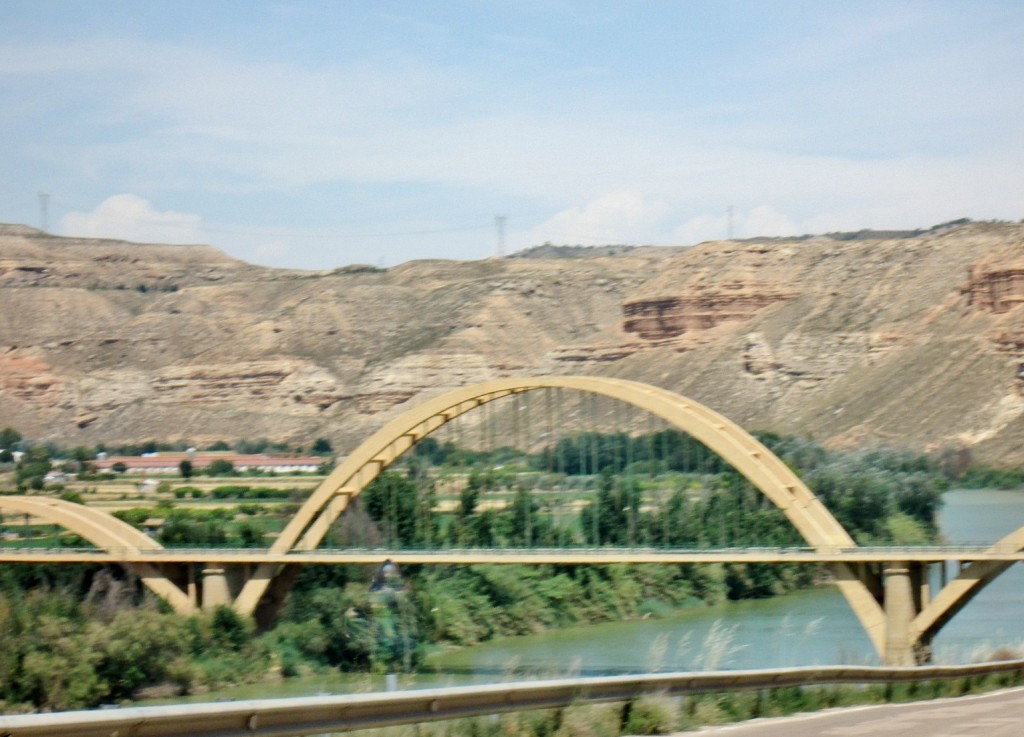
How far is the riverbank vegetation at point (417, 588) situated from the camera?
28859mm

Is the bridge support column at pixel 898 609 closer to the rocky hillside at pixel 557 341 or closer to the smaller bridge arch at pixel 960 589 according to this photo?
the smaller bridge arch at pixel 960 589

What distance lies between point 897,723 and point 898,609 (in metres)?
19.3

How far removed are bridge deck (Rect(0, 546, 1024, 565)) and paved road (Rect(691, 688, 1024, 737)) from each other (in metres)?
16.5

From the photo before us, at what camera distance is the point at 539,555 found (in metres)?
30.4

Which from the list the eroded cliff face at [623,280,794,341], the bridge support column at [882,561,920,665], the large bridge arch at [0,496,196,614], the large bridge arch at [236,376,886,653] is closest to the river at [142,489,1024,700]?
the bridge support column at [882,561,920,665]

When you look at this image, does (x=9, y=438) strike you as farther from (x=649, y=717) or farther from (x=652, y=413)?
(x=649, y=717)

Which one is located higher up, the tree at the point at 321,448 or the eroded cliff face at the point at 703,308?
the eroded cliff face at the point at 703,308

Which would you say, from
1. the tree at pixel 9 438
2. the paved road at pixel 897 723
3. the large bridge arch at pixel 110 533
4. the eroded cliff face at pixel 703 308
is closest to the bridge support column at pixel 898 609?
the large bridge arch at pixel 110 533

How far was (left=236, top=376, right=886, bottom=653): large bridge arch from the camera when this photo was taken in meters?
29.3

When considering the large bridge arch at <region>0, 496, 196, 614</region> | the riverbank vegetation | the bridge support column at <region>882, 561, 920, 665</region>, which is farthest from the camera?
the large bridge arch at <region>0, 496, 196, 614</region>

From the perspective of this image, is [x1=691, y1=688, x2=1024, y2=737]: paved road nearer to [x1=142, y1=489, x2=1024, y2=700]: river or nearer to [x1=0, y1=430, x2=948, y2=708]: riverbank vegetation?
[x1=142, y1=489, x2=1024, y2=700]: river

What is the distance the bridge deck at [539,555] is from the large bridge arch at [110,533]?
0.30 meters

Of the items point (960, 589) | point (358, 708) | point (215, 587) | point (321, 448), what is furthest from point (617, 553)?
point (321, 448)

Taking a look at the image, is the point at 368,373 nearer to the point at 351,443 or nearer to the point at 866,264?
the point at 351,443
